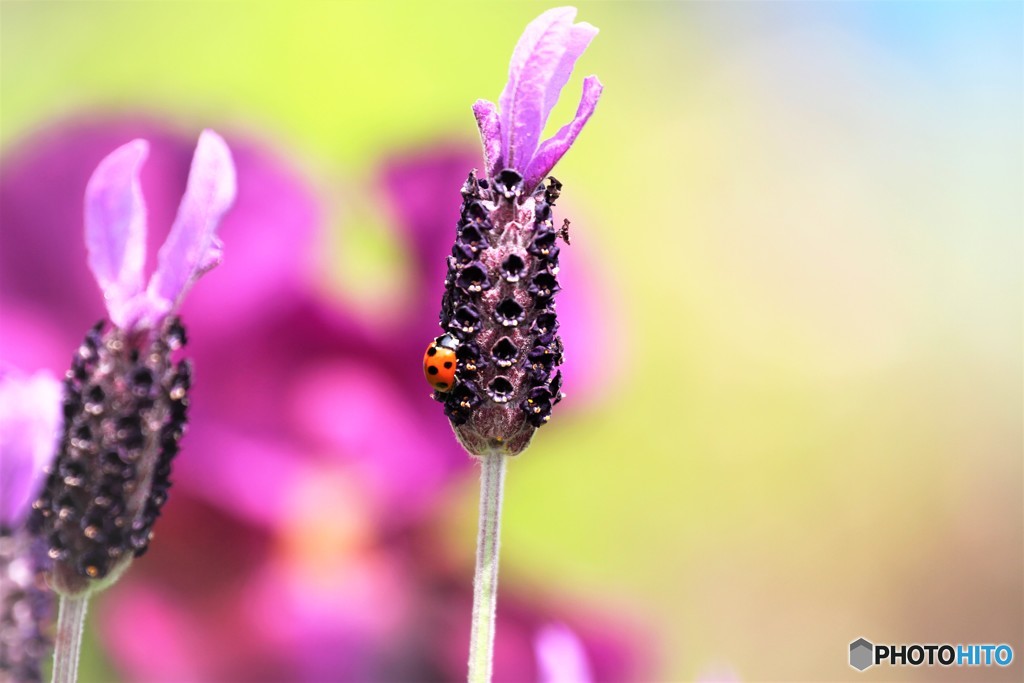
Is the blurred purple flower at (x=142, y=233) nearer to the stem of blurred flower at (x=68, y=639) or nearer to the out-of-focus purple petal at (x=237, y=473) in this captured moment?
the stem of blurred flower at (x=68, y=639)

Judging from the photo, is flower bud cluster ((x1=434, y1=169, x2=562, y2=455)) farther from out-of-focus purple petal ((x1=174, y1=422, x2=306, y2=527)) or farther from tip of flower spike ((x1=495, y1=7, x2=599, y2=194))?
out-of-focus purple petal ((x1=174, y1=422, x2=306, y2=527))

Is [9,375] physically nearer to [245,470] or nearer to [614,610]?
[245,470]
